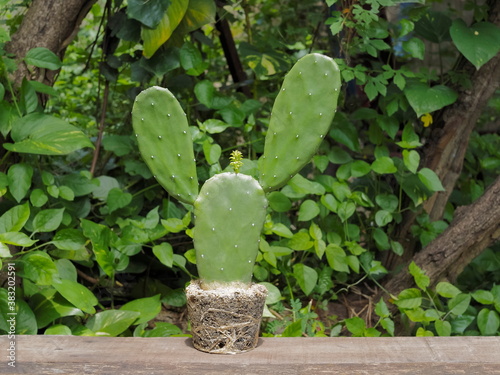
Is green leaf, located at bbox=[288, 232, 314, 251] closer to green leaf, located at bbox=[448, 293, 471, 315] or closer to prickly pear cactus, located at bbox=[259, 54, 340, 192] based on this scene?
green leaf, located at bbox=[448, 293, 471, 315]

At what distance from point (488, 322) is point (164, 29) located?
1.44 metres

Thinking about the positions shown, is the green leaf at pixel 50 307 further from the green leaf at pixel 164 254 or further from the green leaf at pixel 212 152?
the green leaf at pixel 212 152

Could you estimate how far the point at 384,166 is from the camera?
7.70ft

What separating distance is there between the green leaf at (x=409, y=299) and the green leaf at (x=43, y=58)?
4.42 feet

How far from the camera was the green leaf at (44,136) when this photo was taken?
1992 mm

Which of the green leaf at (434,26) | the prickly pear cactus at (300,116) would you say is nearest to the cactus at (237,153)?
the prickly pear cactus at (300,116)

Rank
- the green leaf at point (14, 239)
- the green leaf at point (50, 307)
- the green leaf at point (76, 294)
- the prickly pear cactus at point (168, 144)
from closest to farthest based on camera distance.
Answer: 1. the prickly pear cactus at point (168, 144)
2. the green leaf at point (14, 239)
3. the green leaf at point (76, 294)
4. the green leaf at point (50, 307)

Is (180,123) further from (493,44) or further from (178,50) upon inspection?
(493,44)

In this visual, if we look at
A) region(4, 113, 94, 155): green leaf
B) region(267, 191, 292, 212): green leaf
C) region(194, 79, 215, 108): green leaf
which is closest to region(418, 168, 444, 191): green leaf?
region(267, 191, 292, 212): green leaf

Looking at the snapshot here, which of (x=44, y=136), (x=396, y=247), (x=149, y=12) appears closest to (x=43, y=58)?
(x=44, y=136)

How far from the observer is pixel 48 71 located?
225 cm

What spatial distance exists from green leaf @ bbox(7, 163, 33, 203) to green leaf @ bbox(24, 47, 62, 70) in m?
0.32

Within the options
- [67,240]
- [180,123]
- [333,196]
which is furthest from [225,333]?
[333,196]

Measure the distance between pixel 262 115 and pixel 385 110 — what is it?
0.59 meters
